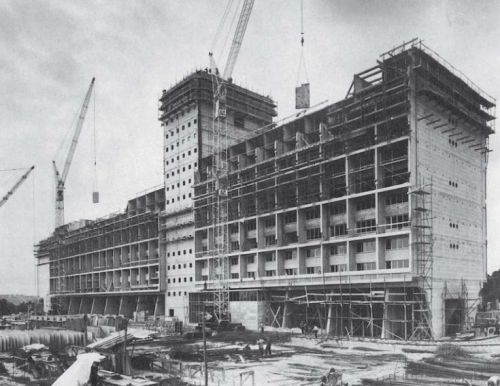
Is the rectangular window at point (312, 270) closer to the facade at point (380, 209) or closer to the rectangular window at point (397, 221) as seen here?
the facade at point (380, 209)

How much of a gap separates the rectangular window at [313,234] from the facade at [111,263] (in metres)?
37.9

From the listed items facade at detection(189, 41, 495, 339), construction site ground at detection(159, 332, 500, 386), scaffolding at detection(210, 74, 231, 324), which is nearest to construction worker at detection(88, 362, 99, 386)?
construction site ground at detection(159, 332, 500, 386)

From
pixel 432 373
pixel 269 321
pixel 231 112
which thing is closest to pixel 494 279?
pixel 269 321

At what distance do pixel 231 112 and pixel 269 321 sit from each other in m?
39.3

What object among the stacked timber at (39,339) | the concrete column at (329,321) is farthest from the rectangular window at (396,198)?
the stacked timber at (39,339)

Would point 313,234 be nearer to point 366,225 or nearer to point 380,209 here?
point 366,225

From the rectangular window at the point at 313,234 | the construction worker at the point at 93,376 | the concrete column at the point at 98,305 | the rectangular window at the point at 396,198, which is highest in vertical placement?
the rectangular window at the point at 396,198

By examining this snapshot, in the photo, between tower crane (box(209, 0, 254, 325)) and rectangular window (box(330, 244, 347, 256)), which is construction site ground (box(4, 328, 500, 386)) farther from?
tower crane (box(209, 0, 254, 325))

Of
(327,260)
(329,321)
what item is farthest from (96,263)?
(329,321)

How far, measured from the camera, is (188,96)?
3460 inches

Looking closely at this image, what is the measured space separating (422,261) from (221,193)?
35365mm

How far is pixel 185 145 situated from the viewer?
8888 centimetres

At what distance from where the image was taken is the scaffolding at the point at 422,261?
1986 inches

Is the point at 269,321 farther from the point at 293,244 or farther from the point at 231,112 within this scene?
the point at 231,112
